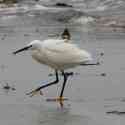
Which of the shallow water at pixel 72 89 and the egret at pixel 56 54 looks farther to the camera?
the egret at pixel 56 54

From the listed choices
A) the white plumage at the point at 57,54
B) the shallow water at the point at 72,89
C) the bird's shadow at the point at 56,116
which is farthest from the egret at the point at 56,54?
the bird's shadow at the point at 56,116

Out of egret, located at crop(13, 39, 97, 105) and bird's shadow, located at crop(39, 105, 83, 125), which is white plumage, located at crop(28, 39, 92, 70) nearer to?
egret, located at crop(13, 39, 97, 105)

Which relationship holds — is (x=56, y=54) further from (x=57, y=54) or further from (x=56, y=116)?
(x=56, y=116)

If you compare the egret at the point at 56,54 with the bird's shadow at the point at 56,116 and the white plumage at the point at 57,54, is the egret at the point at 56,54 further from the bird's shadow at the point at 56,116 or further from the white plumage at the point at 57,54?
the bird's shadow at the point at 56,116

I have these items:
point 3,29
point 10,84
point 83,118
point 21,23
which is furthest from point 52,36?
point 83,118

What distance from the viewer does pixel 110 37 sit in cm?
1522

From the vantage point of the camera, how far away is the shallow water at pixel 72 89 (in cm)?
695

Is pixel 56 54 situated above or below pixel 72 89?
above

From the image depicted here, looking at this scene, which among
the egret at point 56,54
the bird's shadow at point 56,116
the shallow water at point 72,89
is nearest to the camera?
the bird's shadow at point 56,116

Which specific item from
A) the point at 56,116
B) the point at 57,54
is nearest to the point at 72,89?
the point at 57,54

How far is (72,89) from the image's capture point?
28.6 feet

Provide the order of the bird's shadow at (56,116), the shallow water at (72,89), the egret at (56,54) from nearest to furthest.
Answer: the bird's shadow at (56,116)
the shallow water at (72,89)
the egret at (56,54)

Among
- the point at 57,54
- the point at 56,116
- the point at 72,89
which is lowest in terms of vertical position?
the point at 72,89

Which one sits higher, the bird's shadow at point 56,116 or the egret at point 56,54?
the egret at point 56,54
